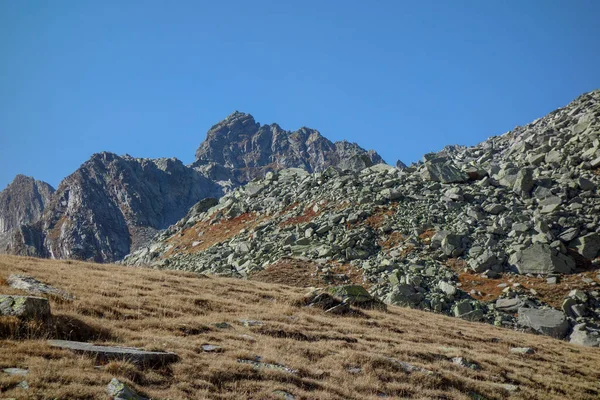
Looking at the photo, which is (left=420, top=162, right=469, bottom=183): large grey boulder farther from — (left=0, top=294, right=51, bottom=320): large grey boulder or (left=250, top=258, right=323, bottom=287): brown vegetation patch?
(left=0, top=294, right=51, bottom=320): large grey boulder

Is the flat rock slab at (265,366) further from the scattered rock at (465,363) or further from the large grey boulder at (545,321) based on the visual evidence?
the large grey boulder at (545,321)

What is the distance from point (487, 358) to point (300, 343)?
7.19 meters

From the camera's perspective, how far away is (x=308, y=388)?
36.4ft

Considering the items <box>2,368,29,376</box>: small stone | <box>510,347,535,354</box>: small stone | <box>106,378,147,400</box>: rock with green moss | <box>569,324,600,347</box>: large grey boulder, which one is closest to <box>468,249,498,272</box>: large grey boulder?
<box>569,324,600,347</box>: large grey boulder

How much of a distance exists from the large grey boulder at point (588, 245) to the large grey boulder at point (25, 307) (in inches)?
→ 1282

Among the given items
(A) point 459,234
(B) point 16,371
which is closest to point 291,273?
(A) point 459,234

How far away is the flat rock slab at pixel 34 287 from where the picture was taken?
14789mm

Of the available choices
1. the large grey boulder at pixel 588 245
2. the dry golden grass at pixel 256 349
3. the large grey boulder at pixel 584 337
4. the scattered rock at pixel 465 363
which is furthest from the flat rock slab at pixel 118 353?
the large grey boulder at pixel 588 245

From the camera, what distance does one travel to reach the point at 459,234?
117 ft

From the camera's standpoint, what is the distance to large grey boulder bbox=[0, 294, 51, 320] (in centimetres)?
1126

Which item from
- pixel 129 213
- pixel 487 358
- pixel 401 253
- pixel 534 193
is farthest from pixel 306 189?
pixel 129 213

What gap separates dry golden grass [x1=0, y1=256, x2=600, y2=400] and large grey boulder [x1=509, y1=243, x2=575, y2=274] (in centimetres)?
870

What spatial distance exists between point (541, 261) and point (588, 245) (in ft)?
12.0

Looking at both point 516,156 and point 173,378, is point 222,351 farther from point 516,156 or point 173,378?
point 516,156
